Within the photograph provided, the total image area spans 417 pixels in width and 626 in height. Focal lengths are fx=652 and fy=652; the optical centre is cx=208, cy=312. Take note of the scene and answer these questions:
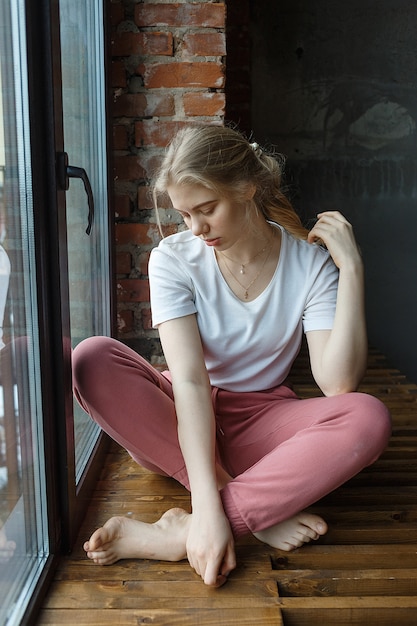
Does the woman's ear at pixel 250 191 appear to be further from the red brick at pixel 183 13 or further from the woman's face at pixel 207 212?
the red brick at pixel 183 13

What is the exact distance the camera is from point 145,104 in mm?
2268

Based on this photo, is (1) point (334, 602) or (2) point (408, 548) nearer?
(1) point (334, 602)

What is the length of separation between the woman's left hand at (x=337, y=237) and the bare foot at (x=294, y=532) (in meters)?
0.62

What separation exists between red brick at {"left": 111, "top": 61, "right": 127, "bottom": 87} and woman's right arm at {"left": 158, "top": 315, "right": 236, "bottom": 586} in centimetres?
105

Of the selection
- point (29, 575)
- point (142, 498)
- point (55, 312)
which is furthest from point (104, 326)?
point (29, 575)

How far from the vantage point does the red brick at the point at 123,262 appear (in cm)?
238

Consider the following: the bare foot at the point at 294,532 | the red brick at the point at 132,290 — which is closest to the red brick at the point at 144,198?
the red brick at the point at 132,290

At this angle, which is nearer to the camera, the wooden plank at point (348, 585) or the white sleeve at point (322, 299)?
the wooden plank at point (348, 585)

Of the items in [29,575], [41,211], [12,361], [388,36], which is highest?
[388,36]

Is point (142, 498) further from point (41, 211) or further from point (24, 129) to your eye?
point (24, 129)

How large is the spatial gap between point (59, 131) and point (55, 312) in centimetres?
37

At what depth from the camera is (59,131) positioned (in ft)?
4.35

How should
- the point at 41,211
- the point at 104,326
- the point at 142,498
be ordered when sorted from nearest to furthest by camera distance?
the point at 41,211 → the point at 142,498 → the point at 104,326

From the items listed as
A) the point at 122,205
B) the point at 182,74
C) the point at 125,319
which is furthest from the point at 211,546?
the point at 182,74
